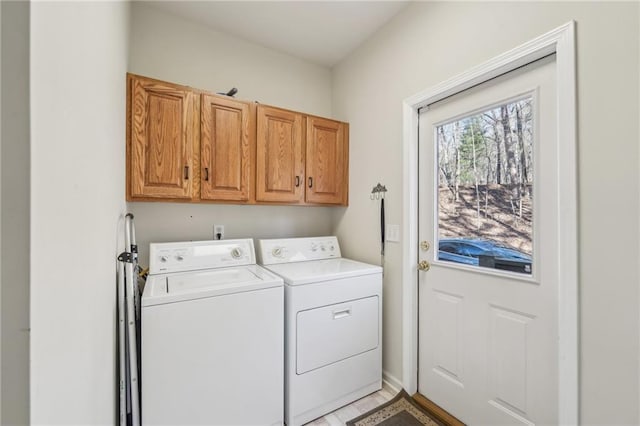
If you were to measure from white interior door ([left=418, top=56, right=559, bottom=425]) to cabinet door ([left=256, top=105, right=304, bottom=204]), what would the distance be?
3.17 ft

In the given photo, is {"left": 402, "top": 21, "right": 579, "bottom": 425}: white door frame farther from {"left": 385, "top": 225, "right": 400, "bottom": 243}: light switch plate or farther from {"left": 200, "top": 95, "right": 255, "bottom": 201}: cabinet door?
{"left": 200, "top": 95, "right": 255, "bottom": 201}: cabinet door

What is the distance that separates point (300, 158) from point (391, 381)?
1.90m

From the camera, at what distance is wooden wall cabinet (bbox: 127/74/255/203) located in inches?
65.2

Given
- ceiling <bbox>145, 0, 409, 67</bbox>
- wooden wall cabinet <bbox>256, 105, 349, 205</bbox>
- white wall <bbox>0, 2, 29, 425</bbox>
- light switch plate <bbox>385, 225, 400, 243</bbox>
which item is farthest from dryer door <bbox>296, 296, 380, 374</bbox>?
ceiling <bbox>145, 0, 409, 67</bbox>

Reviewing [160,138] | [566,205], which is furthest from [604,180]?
[160,138]

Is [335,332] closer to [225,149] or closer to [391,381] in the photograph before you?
[391,381]

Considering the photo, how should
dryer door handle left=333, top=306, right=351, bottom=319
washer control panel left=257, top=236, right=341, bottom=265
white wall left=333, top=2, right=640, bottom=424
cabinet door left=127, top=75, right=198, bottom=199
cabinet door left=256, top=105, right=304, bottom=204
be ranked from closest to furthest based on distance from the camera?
white wall left=333, top=2, right=640, bottom=424, cabinet door left=127, top=75, right=198, bottom=199, dryer door handle left=333, top=306, right=351, bottom=319, cabinet door left=256, top=105, right=304, bottom=204, washer control panel left=257, top=236, right=341, bottom=265

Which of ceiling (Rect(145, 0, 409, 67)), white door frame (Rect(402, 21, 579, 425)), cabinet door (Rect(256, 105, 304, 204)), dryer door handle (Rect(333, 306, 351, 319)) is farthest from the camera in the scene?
cabinet door (Rect(256, 105, 304, 204))

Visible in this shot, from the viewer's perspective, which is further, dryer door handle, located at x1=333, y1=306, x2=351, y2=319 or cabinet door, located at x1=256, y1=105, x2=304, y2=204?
cabinet door, located at x1=256, y1=105, x2=304, y2=204

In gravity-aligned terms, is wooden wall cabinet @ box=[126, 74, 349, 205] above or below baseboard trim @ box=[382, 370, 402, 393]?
above

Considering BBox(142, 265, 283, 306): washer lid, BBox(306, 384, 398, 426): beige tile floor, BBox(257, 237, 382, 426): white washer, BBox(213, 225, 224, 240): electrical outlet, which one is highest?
BBox(213, 225, 224, 240): electrical outlet

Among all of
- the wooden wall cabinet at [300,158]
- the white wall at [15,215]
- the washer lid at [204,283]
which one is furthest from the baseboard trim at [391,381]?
the white wall at [15,215]

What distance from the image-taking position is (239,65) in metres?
2.35

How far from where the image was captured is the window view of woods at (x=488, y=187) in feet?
4.68
